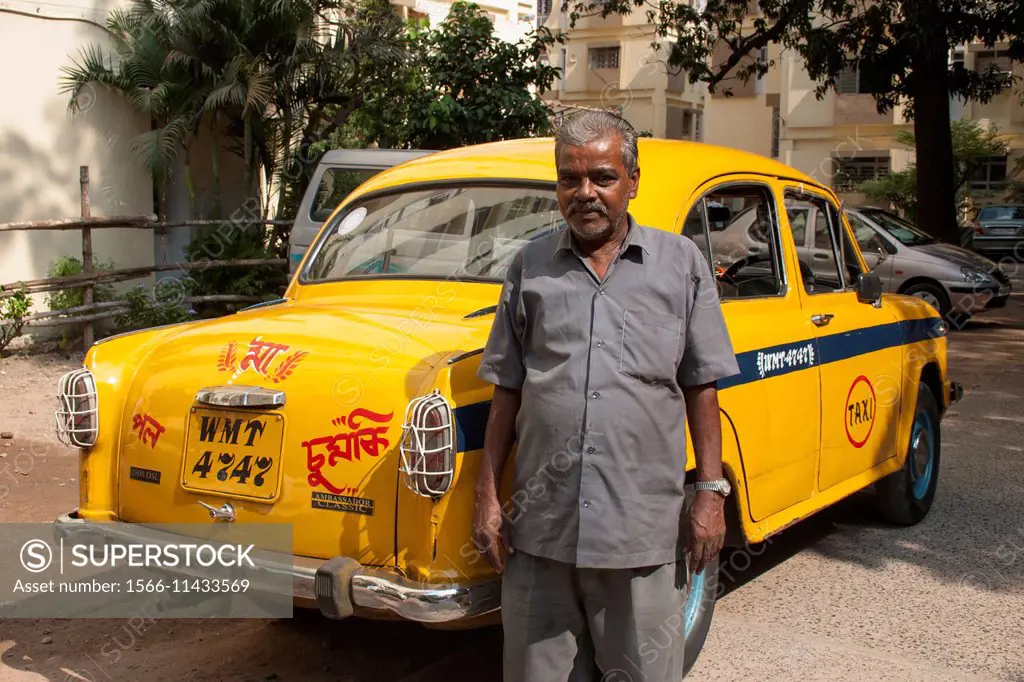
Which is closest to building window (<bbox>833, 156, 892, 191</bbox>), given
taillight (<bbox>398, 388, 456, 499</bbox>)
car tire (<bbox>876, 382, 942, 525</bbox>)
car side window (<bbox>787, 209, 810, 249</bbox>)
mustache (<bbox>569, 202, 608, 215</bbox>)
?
car tire (<bbox>876, 382, 942, 525</bbox>)

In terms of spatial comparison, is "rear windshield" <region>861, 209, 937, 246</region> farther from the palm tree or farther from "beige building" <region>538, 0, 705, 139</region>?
"beige building" <region>538, 0, 705, 139</region>

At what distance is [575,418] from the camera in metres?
2.96

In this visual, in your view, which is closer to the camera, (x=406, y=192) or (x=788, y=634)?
(x=788, y=634)

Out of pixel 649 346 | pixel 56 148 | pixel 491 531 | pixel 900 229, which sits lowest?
pixel 491 531

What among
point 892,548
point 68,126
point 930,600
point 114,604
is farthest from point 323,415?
point 68,126

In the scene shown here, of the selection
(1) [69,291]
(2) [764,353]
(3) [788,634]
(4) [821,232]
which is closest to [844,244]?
(4) [821,232]

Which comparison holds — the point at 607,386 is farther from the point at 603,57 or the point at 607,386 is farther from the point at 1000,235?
the point at 603,57

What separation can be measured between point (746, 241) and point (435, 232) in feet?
4.60

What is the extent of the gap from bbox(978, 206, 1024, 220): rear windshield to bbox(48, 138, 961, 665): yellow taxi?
82.4ft

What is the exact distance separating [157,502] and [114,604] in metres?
1.33

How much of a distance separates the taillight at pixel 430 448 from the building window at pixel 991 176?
117 feet

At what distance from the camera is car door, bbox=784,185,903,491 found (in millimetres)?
5051

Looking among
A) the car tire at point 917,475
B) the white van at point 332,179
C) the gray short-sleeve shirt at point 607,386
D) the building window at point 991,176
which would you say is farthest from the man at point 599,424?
the building window at point 991,176

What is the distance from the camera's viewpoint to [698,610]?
417 cm
